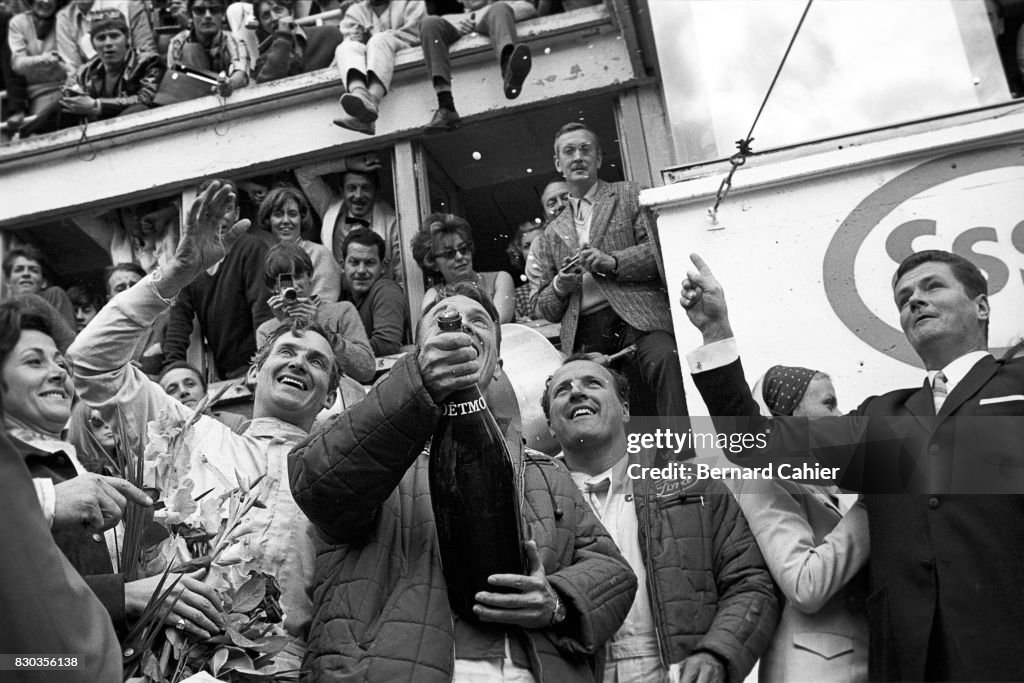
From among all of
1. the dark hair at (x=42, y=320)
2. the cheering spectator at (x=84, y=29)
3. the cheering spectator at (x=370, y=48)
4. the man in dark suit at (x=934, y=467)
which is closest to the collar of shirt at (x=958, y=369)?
the man in dark suit at (x=934, y=467)

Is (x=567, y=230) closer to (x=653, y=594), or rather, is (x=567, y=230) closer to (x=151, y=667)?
(x=653, y=594)

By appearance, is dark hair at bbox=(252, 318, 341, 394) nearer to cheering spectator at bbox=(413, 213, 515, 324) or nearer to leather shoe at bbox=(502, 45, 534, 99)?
cheering spectator at bbox=(413, 213, 515, 324)

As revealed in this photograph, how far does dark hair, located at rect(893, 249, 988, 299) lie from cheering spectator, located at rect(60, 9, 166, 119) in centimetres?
558

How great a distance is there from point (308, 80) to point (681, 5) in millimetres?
2753

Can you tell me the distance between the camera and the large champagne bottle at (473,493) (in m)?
2.33

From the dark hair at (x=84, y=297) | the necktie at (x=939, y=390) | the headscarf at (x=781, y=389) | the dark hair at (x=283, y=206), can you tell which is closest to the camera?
the necktie at (x=939, y=390)

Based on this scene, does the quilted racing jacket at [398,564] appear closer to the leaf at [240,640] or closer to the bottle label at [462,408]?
the bottle label at [462,408]

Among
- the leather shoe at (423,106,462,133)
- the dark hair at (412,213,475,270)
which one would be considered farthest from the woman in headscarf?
the leather shoe at (423,106,462,133)

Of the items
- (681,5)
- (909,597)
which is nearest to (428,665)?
(909,597)

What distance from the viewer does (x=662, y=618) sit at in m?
2.91

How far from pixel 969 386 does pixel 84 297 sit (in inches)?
218

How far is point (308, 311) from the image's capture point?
486cm

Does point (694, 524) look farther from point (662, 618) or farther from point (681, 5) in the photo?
point (681, 5)

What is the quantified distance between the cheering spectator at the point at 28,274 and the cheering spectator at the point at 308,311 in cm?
192
